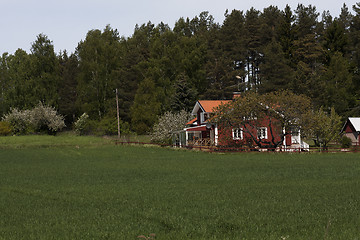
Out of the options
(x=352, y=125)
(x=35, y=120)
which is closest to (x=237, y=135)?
(x=352, y=125)

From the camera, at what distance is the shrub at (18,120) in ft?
268

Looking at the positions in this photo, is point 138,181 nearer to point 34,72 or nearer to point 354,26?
point 34,72

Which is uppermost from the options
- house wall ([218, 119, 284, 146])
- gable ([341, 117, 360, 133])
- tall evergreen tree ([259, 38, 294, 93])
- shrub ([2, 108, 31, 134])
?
tall evergreen tree ([259, 38, 294, 93])

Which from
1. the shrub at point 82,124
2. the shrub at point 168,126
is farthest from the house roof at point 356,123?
the shrub at point 82,124

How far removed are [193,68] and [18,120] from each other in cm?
3779

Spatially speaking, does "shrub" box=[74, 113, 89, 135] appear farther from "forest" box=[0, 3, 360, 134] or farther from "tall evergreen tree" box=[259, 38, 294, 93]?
"tall evergreen tree" box=[259, 38, 294, 93]

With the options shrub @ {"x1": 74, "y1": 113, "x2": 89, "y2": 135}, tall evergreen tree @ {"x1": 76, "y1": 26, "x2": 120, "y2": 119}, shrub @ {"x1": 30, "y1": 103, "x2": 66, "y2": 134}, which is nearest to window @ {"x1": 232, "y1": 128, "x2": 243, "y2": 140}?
shrub @ {"x1": 74, "y1": 113, "x2": 89, "y2": 135}

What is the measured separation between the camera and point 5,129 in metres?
79.3

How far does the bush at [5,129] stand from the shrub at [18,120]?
1109mm

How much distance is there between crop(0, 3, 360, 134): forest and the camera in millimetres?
74625

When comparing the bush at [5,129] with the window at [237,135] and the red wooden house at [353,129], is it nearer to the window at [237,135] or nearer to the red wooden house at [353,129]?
the window at [237,135]

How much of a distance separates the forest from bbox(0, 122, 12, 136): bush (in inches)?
292

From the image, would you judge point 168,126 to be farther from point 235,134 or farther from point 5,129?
point 5,129

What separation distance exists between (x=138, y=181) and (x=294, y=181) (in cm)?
834
